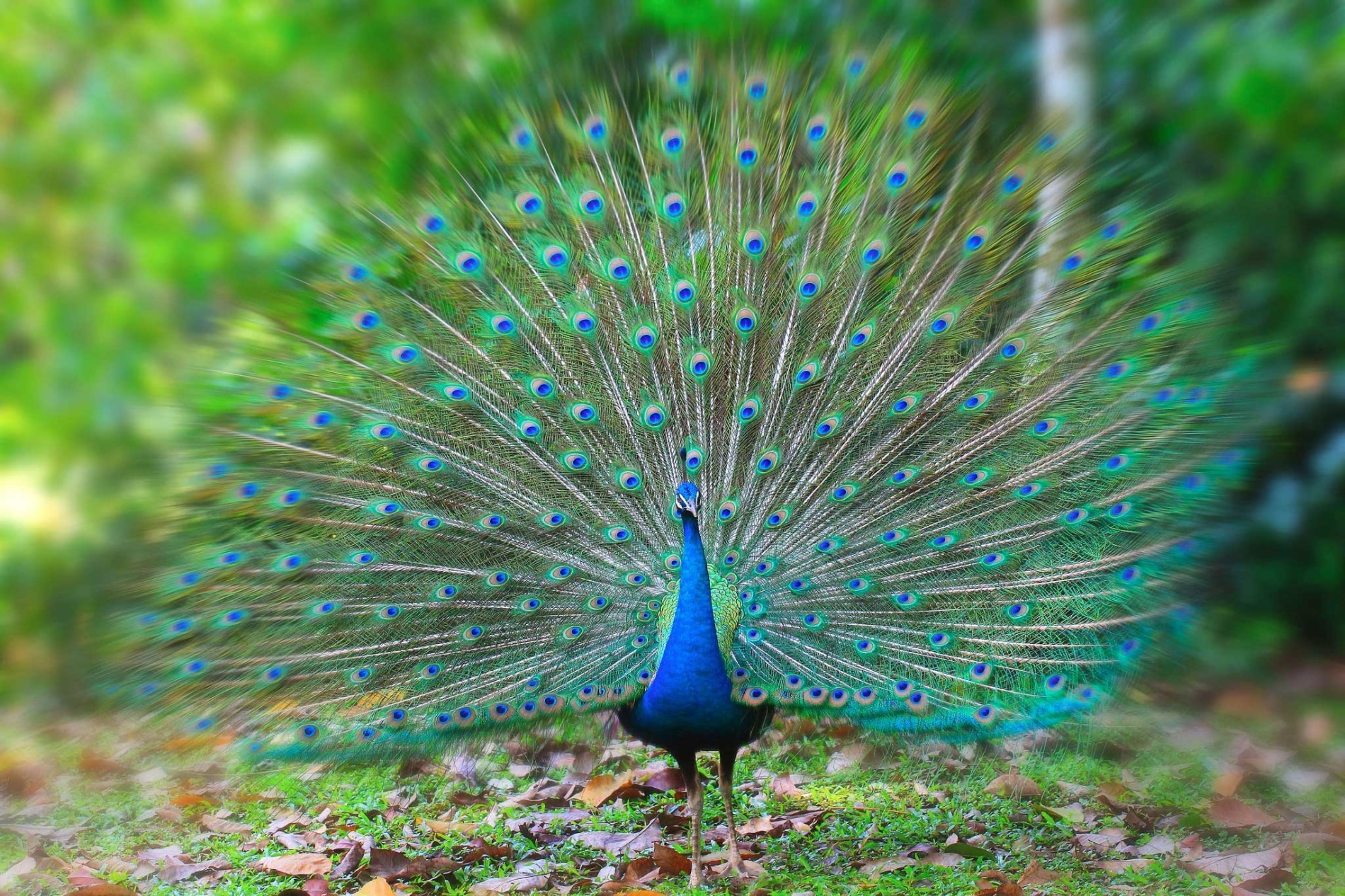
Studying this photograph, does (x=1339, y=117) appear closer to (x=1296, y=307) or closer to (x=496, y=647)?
(x=1296, y=307)

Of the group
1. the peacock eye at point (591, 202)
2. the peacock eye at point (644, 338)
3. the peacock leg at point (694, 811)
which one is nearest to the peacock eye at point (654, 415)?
the peacock eye at point (644, 338)

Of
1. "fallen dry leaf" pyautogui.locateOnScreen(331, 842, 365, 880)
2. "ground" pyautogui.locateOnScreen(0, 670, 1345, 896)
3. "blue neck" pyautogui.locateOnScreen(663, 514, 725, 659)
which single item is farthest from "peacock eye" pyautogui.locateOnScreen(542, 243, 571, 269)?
"fallen dry leaf" pyautogui.locateOnScreen(331, 842, 365, 880)

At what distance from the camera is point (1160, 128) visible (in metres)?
3.61

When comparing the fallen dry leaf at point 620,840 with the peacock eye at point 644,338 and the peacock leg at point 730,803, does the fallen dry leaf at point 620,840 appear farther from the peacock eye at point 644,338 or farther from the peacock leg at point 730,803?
the peacock eye at point 644,338

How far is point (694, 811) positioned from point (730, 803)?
0.32 ft

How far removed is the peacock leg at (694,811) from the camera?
2566 millimetres

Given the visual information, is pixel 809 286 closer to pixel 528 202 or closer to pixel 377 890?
pixel 528 202

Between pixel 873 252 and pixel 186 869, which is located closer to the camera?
pixel 873 252

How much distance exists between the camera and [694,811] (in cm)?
263

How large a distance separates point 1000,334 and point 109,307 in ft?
9.87

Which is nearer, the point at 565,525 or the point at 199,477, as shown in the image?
the point at 199,477

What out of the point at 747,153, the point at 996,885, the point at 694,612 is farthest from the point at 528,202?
the point at 996,885

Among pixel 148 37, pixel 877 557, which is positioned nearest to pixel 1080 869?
pixel 877 557

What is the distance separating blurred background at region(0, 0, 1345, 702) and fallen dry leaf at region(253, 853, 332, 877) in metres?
1.05
